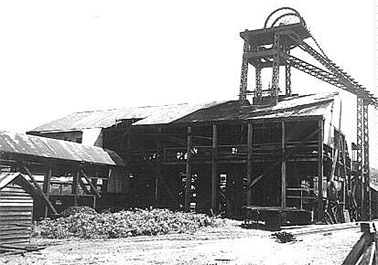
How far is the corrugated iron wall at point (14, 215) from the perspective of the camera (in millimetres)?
14328

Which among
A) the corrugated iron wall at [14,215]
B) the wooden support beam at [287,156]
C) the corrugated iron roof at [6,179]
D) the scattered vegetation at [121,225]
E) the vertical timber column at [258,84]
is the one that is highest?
the vertical timber column at [258,84]

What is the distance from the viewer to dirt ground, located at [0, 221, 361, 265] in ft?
39.2

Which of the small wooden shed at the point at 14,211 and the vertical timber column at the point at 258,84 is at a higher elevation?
the vertical timber column at the point at 258,84

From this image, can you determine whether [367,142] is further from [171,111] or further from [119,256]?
[119,256]

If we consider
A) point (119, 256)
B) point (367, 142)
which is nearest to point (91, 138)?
point (367, 142)

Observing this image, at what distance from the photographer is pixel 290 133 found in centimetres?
3009

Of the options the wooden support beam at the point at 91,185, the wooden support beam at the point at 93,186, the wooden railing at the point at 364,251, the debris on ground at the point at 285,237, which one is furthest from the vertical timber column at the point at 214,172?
the wooden railing at the point at 364,251

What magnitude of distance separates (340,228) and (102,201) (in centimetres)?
1481

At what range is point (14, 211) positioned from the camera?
48.4 ft

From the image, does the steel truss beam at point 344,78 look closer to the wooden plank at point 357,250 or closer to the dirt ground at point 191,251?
the dirt ground at point 191,251

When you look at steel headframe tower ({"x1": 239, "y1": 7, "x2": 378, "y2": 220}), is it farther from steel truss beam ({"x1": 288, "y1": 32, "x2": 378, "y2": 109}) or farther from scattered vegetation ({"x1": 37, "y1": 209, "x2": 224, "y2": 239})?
scattered vegetation ({"x1": 37, "y1": 209, "x2": 224, "y2": 239})

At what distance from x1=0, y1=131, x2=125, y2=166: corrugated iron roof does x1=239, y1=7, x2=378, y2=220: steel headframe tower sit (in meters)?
11.0

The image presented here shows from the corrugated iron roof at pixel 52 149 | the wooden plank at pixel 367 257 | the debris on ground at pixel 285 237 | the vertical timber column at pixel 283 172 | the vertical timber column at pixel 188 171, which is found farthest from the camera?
the vertical timber column at pixel 188 171

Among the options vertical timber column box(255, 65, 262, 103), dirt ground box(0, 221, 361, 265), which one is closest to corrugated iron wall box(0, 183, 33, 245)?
dirt ground box(0, 221, 361, 265)
